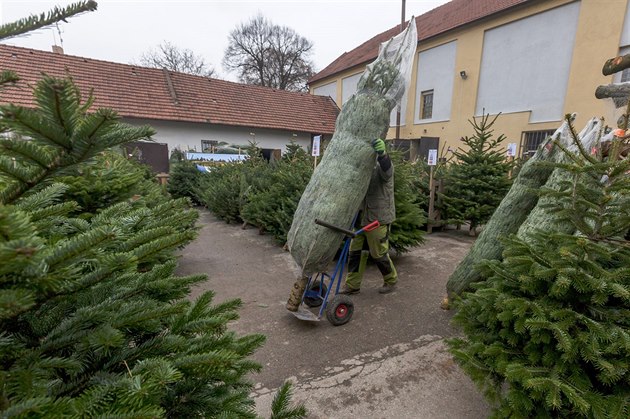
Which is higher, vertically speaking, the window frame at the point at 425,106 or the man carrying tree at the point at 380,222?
the window frame at the point at 425,106

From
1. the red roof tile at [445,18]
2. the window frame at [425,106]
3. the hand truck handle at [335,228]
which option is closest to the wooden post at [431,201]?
the hand truck handle at [335,228]

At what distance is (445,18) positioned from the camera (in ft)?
57.6

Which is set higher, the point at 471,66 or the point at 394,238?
the point at 471,66

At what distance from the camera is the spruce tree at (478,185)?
250 inches

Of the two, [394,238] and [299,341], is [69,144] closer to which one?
[299,341]

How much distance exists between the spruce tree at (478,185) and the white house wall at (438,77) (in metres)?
11.0

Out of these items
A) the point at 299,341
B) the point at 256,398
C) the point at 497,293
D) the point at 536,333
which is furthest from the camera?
the point at 299,341

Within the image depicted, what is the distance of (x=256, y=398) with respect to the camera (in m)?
2.28

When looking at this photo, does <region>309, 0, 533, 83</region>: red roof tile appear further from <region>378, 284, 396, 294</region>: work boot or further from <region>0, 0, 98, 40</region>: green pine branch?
<region>0, 0, 98, 40</region>: green pine branch

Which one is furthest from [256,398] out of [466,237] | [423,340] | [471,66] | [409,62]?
[471,66]

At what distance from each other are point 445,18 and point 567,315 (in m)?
20.6

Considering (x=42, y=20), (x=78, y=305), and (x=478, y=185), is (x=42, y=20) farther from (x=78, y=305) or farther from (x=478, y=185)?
(x=478, y=185)

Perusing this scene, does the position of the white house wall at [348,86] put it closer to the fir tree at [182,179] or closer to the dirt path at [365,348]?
the fir tree at [182,179]

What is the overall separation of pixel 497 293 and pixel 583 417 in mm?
659
